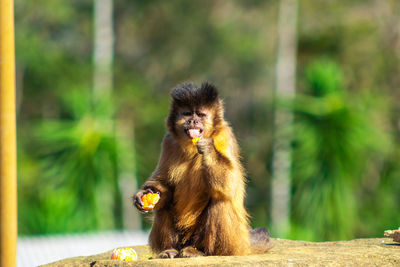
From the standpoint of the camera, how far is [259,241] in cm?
711

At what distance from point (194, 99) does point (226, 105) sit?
25.5 meters

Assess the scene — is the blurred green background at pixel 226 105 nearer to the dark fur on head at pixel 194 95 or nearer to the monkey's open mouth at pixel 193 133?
the dark fur on head at pixel 194 95

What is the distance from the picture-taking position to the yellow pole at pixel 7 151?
4141 mm

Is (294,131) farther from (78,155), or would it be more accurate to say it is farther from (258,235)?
(258,235)

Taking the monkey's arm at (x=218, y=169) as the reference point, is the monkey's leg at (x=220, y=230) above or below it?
below

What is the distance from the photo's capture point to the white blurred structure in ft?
40.4

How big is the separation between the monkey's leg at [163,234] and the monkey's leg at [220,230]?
36cm

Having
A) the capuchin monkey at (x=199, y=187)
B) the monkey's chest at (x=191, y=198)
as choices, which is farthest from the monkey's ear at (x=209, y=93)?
the monkey's chest at (x=191, y=198)

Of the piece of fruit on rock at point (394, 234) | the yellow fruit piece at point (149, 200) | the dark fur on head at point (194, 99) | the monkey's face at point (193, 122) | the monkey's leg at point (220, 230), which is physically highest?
the dark fur on head at point (194, 99)

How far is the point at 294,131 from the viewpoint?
17.7 m

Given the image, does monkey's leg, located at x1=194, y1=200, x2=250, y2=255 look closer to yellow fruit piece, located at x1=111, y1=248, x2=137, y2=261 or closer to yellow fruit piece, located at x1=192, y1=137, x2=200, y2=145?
yellow fruit piece, located at x1=192, y1=137, x2=200, y2=145

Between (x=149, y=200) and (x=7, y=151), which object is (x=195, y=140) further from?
(x=7, y=151)

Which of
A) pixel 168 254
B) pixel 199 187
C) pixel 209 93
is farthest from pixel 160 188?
pixel 209 93

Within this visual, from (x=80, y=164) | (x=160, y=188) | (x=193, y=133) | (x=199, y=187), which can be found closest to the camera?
(x=193, y=133)
